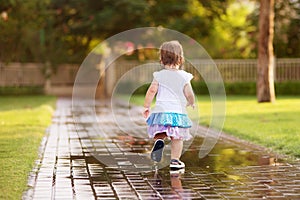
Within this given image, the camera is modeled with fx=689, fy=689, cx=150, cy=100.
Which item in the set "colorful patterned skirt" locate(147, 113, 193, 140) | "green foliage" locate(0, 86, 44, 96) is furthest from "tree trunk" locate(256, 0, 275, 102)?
"colorful patterned skirt" locate(147, 113, 193, 140)

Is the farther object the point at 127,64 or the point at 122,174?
the point at 127,64

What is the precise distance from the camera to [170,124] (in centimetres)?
882

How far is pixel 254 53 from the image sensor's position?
33.3 meters

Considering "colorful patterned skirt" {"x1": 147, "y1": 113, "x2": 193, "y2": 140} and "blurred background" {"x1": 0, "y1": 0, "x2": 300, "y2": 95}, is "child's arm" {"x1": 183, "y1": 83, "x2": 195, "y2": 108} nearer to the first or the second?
"colorful patterned skirt" {"x1": 147, "y1": 113, "x2": 193, "y2": 140}

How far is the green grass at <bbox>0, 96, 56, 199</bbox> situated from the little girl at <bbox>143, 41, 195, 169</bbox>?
170 centimetres

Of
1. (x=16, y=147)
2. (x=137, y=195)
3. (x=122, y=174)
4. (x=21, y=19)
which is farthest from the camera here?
(x=21, y=19)

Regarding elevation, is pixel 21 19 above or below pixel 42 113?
above

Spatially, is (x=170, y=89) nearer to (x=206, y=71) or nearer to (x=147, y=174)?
(x=147, y=174)

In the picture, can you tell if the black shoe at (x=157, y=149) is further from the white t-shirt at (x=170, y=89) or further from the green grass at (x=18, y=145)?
the green grass at (x=18, y=145)

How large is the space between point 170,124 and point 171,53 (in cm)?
92

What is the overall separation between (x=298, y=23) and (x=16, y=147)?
2408 cm

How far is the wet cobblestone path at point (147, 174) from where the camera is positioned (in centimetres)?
711

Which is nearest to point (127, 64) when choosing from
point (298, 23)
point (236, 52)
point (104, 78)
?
point (104, 78)

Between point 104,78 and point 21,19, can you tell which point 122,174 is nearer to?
point 21,19
